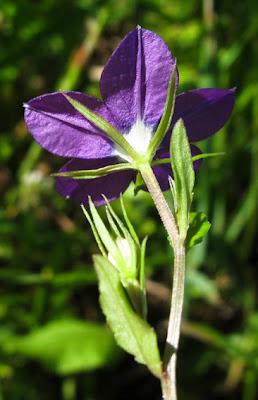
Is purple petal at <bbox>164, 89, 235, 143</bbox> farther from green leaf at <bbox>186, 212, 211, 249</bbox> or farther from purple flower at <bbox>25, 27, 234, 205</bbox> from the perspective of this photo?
green leaf at <bbox>186, 212, 211, 249</bbox>

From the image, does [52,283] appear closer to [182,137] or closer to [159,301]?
[159,301]

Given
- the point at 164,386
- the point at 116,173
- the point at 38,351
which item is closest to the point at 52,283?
the point at 38,351

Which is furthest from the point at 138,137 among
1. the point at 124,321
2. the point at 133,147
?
the point at 124,321

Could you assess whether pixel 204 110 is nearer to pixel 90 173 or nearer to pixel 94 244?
pixel 90 173

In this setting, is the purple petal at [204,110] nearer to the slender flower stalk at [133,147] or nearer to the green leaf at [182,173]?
the slender flower stalk at [133,147]

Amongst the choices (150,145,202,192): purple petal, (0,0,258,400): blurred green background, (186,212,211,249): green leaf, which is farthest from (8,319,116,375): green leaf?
(186,212,211,249): green leaf
